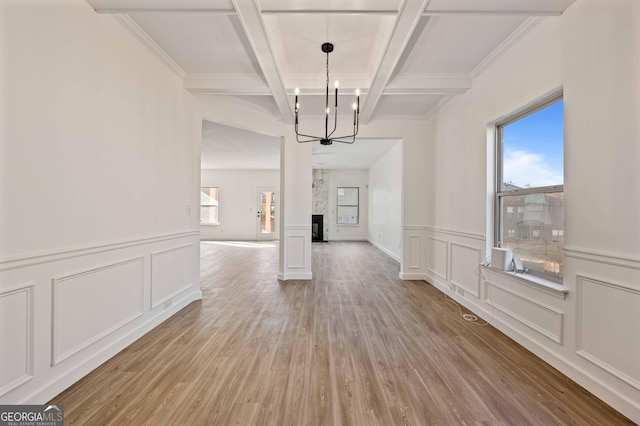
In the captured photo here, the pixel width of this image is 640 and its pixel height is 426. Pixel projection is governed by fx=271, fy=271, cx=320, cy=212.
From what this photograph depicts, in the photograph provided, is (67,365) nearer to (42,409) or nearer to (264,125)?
(42,409)

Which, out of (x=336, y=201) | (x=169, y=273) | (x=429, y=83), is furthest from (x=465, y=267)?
(x=336, y=201)

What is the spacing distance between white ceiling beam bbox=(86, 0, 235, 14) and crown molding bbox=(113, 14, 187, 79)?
24 centimetres

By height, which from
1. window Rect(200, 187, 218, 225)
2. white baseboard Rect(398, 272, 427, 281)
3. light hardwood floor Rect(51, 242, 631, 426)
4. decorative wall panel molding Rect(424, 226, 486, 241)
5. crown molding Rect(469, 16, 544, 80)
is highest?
crown molding Rect(469, 16, 544, 80)

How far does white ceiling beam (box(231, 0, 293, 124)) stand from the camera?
75.1 inches

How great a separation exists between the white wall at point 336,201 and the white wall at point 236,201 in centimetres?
215

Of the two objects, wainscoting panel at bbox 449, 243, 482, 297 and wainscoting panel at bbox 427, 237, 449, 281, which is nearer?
wainscoting panel at bbox 449, 243, 482, 297

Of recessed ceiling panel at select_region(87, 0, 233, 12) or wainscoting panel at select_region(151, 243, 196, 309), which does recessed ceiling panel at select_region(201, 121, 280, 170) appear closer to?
wainscoting panel at select_region(151, 243, 196, 309)

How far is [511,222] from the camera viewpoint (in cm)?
276

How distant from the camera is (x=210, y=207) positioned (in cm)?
1048

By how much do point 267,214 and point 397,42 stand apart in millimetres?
8782

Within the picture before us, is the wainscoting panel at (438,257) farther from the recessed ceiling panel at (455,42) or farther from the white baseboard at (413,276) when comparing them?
the recessed ceiling panel at (455,42)

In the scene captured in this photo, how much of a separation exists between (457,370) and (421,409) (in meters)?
0.56

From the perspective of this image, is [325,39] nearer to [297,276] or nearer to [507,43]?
[507,43]

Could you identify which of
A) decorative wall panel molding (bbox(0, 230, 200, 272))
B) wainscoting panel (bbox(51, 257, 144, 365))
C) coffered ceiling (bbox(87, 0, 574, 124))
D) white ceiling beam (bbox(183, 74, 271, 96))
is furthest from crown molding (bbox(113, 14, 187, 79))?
wainscoting panel (bbox(51, 257, 144, 365))
